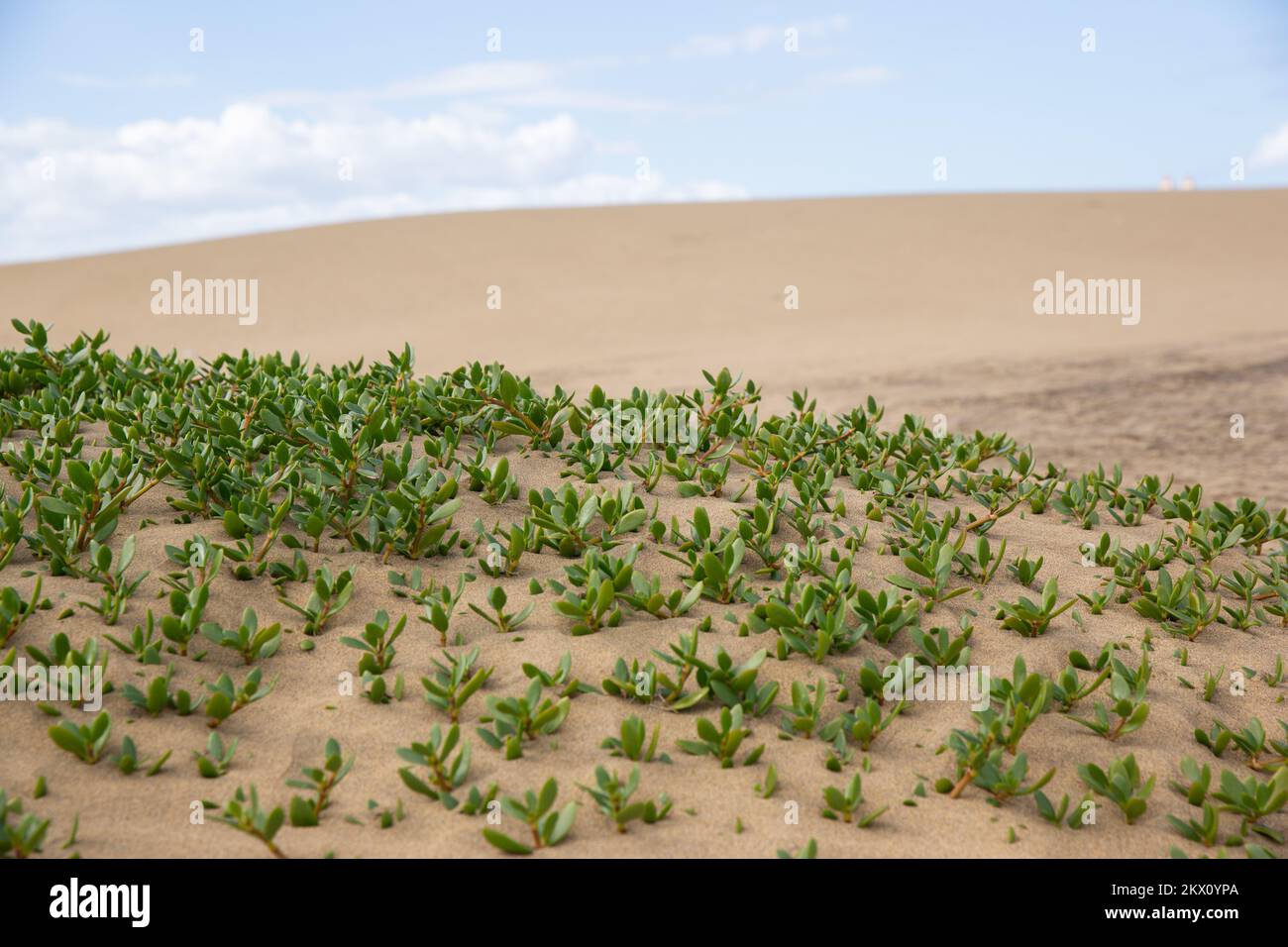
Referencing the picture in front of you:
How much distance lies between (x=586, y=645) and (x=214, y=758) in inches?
50.1

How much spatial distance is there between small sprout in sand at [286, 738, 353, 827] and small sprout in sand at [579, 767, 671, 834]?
724mm

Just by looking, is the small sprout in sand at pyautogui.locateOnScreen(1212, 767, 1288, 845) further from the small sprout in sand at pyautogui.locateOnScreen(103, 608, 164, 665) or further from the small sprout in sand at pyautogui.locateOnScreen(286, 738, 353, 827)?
the small sprout in sand at pyautogui.locateOnScreen(103, 608, 164, 665)

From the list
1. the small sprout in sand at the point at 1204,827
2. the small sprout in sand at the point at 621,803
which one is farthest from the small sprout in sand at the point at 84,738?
the small sprout in sand at the point at 1204,827

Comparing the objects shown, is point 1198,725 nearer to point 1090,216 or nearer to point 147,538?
point 147,538

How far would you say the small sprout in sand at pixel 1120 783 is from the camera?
10.6 feet

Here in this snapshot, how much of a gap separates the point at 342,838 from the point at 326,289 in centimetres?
2659

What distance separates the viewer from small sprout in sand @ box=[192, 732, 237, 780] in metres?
3.12

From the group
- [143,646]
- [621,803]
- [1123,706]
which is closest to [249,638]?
[143,646]

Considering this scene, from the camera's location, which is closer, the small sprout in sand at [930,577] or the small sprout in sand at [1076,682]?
the small sprout in sand at [1076,682]

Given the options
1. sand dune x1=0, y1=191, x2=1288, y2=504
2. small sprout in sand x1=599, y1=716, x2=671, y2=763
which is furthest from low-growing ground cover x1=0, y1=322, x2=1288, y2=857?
sand dune x1=0, y1=191, x2=1288, y2=504

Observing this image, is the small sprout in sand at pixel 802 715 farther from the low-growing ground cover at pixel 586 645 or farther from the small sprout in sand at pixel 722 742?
the small sprout in sand at pixel 722 742

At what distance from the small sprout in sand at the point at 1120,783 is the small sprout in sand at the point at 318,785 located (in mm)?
2263

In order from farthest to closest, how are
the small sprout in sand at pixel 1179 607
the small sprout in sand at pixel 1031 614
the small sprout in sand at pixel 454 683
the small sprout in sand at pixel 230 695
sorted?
the small sprout in sand at pixel 1179 607 < the small sprout in sand at pixel 1031 614 < the small sprout in sand at pixel 454 683 < the small sprout in sand at pixel 230 695
